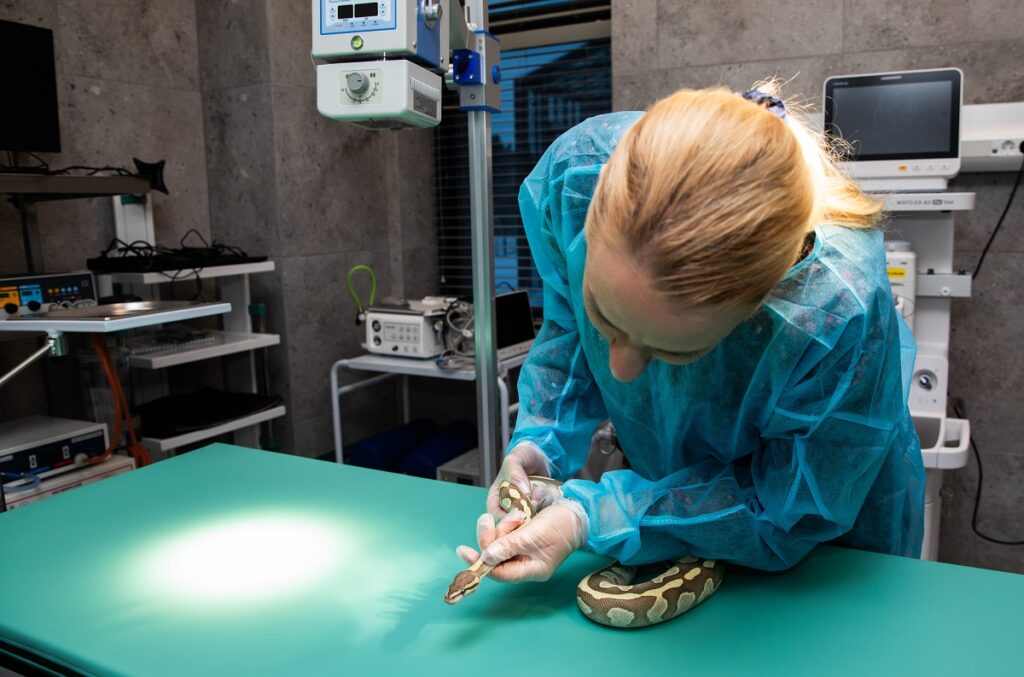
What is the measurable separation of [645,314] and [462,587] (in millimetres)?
442

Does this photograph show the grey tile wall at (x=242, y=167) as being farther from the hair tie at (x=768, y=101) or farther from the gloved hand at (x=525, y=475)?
the hair tie at (x=768, y=101)

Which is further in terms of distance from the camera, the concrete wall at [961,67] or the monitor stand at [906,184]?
the concrete wall at [961,67]

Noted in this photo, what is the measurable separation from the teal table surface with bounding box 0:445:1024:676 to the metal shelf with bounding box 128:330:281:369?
1.50 m

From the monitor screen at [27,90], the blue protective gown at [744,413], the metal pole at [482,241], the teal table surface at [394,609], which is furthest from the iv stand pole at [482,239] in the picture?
the monitor screen at [27,90]

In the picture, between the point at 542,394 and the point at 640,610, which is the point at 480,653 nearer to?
the point at 640,610

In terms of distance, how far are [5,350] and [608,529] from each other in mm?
2723

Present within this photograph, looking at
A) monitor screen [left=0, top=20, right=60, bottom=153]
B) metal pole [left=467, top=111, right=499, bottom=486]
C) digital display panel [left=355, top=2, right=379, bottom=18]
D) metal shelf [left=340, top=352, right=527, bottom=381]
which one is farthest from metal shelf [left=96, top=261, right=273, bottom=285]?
digital display panel [left=355, top=2, right=379, bottom=18]

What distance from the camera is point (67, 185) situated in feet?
7.91

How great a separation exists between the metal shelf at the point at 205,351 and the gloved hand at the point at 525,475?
1.99m

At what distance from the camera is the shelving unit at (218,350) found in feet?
9.14

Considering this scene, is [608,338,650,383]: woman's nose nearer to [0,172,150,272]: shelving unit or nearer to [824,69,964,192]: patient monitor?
[824,69,964,192]: patient monitor

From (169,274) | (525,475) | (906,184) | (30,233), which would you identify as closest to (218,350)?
(169,274)

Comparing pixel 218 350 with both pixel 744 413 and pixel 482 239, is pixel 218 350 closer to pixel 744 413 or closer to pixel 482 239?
pixel 482 239

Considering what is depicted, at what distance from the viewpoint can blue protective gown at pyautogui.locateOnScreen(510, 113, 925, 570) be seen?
0.92m
